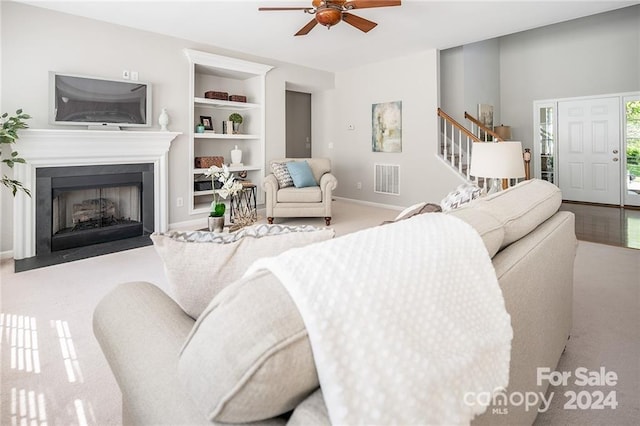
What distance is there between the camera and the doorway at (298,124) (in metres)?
7.55

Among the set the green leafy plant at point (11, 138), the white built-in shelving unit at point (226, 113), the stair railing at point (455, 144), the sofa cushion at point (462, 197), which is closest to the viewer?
the sofa cushion at point (462, 197)

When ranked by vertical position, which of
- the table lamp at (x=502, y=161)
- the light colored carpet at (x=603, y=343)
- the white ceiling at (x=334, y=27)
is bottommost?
the light colored carpet at (x=603, y=343)

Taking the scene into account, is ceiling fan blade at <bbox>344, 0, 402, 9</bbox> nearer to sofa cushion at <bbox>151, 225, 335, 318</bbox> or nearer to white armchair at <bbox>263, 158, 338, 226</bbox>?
white armchair at <bbox>263, 158, 338, 226</bbox>

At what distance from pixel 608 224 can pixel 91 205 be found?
21.7 feet

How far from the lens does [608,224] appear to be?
16.3 feet

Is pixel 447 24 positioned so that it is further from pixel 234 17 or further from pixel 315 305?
pixel 315 305

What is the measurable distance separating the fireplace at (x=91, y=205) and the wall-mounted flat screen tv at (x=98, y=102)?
0.50 metres

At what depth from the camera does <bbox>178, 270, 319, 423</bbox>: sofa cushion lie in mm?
465

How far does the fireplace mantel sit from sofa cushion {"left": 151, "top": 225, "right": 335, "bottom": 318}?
3.62 m

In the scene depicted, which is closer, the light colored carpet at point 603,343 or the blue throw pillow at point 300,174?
the light colored carpet at point 603,343

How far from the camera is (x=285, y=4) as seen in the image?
3779mm

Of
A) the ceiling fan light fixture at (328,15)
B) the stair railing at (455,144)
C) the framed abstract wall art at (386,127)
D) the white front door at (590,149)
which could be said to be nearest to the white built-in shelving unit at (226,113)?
the framed abstract wall art at (386,127)

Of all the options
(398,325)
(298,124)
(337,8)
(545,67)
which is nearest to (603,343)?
(398,325)

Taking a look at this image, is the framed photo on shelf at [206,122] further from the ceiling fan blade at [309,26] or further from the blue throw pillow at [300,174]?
the ceiling fan blade at [309,26]
